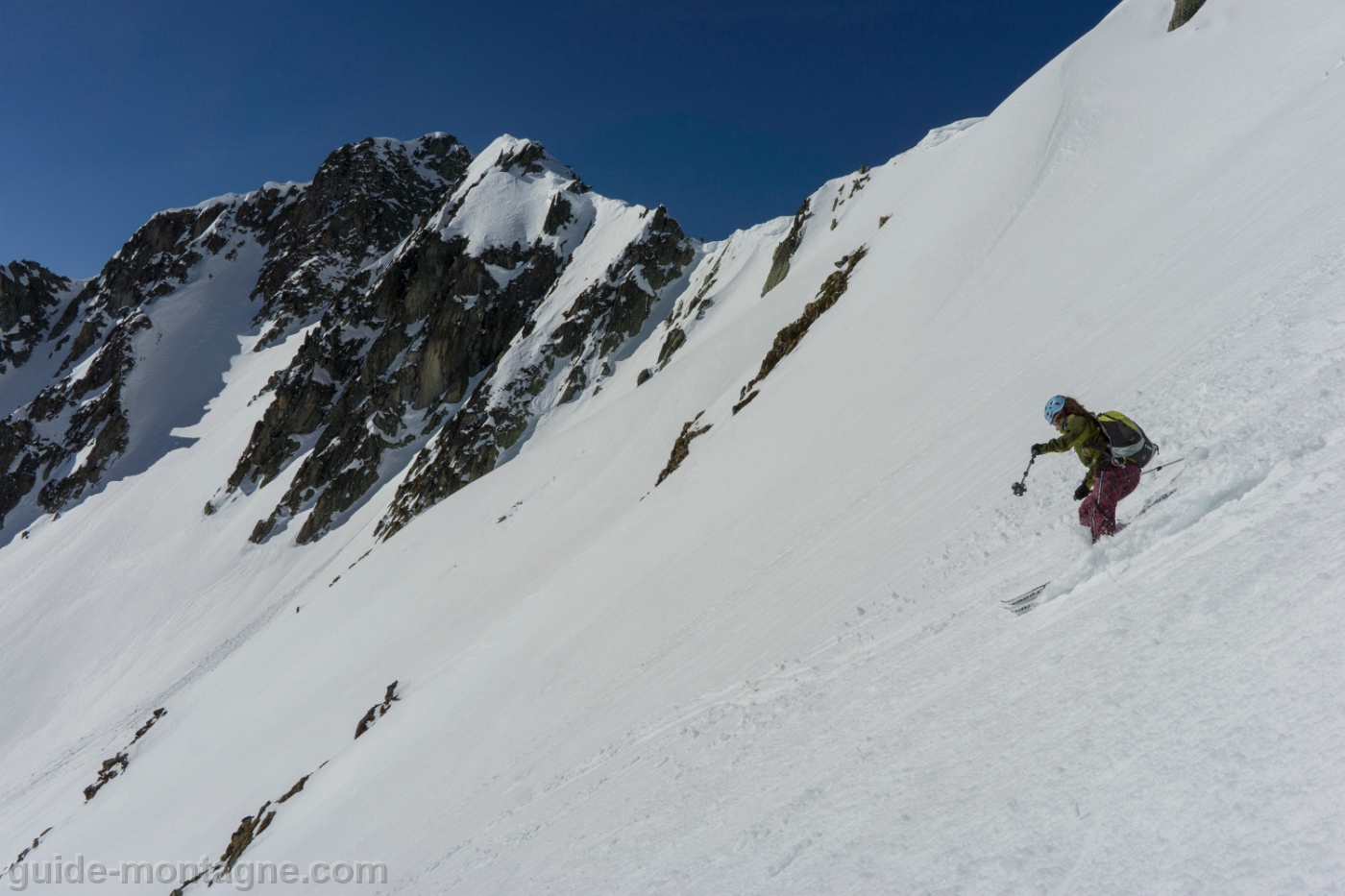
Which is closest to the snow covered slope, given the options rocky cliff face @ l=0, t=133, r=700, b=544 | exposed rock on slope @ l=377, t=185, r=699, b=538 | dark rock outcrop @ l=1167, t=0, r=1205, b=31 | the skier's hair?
the skier's hair

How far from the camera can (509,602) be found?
20.6 metres

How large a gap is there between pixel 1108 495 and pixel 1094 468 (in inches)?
10.4

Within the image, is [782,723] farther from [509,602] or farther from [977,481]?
[509,602]

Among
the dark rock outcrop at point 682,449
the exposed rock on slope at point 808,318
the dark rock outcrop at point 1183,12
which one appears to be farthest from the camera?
the exposed rock on slope at point 808,318

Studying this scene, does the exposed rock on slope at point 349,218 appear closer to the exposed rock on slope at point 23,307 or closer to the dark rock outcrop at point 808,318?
the exposed rock on slope at point 23,307

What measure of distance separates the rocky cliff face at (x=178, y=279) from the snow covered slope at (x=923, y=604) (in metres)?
62.0

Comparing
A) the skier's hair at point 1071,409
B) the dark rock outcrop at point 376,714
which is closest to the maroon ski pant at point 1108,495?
the skier's hair at point 1071,409

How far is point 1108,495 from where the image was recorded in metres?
5.32

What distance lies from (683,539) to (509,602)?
832 centimetres

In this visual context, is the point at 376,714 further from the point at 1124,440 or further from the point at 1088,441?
the point at 1124,440

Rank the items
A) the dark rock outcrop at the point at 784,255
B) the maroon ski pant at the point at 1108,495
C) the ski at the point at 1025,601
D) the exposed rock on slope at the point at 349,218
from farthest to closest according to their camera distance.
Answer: the exposed rock on slope at the point at 349,218
the dark rock outcrop at the point at 784,255
the maroon ski pant at the point at 1108,495
the ski at the point at 1025,601

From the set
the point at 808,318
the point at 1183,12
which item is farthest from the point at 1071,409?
the point at 1183,12

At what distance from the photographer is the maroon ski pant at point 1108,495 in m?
5.25

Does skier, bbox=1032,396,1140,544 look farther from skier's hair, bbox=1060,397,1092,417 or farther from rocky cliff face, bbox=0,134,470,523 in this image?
rocky cliff face, bbox=0,134,470,523
